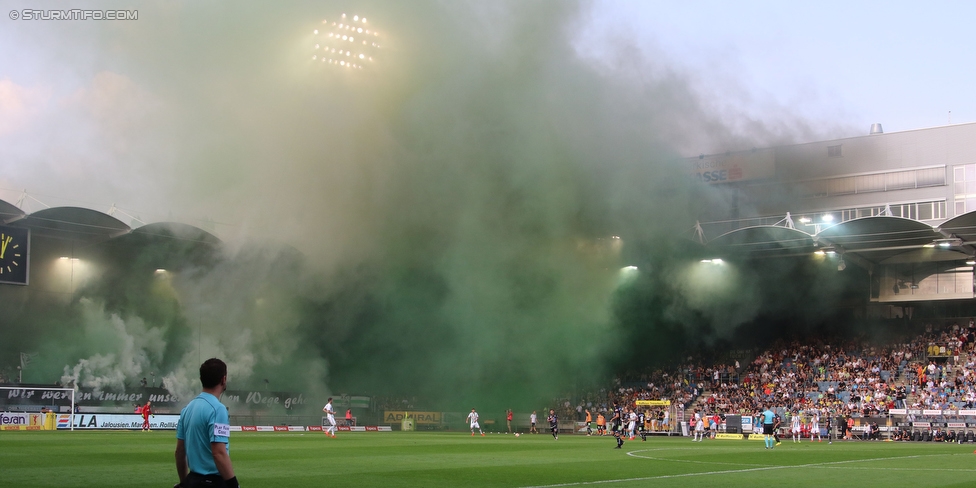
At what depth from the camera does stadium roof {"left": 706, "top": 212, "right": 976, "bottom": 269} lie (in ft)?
136

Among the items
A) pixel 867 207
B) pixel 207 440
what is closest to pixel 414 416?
pixel 867 207

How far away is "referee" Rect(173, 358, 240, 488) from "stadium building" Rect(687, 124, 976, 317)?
39.7 metres

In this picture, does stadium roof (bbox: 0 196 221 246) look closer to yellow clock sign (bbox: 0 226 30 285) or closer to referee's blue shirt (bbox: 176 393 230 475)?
yellow clock sign (bbox: 0 226 30 285)

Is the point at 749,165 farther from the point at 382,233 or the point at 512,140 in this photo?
the point at 382,233

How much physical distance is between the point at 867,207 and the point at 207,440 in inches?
1997

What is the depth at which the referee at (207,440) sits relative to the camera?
6.13m

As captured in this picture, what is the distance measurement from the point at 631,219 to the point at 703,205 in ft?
13.4

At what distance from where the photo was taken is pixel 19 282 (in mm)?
38750

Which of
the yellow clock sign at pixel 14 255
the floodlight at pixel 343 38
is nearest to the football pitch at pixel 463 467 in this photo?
the yellow clock sign at pixel 14 255

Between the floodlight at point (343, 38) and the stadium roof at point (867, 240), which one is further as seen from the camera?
the stadium roof at point (867, 240)

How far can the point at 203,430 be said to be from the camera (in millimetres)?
6238

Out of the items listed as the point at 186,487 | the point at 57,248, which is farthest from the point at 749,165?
the point at 186,487

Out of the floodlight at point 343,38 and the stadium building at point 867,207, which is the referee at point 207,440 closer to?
the floodlight at point 343,38

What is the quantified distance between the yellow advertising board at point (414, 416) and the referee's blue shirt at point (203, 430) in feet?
→ 145
